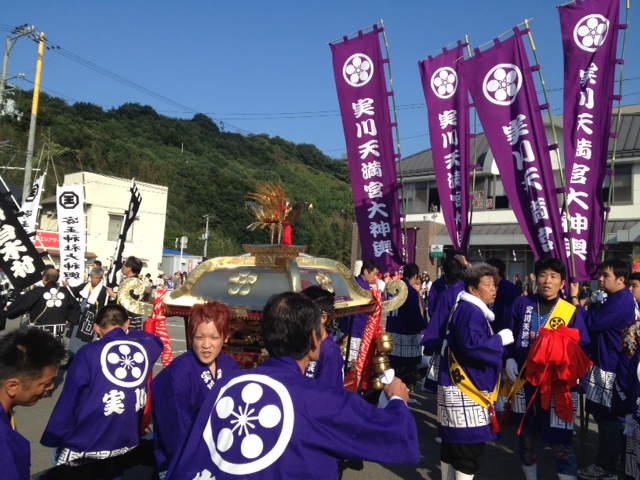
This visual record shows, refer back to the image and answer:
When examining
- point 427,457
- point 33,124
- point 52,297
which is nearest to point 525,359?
point 427,457

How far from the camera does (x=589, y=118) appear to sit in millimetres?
7156

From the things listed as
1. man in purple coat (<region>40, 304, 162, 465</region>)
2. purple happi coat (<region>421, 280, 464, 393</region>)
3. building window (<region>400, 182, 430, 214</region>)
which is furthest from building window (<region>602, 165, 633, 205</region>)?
man in purple coat (<region>40, 304, 162, 465</region>)

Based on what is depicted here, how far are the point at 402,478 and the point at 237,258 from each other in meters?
2.53

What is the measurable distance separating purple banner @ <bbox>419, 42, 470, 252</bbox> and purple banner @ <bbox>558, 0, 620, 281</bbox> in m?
2.16

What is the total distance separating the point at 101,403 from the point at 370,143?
23.4 feet

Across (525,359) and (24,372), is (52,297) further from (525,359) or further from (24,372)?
(525,359)

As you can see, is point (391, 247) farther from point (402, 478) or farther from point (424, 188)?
point (424, 188)

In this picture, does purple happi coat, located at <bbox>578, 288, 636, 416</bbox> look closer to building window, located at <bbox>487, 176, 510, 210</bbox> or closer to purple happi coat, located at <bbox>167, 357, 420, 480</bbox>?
purple happi coat, located at <bbox>167, 357, 420, 480</bbox>

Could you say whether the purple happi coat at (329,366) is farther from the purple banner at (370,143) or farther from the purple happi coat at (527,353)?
the purple banner at (370,143)

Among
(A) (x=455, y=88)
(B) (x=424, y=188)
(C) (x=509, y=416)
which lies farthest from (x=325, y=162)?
(C) (x=509, y=416)

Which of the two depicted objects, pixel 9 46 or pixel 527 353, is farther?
pixel 9 46

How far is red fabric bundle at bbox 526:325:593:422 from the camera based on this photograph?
14.0ft

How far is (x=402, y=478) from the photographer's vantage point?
204 inches

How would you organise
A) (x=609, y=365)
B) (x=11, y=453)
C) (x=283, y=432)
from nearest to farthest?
(x=283, y=432)
(x=11, y=453)
(x=609, y=365)
